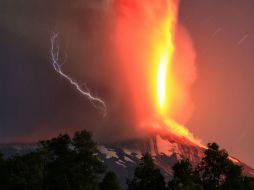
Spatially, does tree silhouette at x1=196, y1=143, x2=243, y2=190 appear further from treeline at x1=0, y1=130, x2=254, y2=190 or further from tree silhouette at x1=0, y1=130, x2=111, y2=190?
tree silhouette at x1=0, y1=130, x2=111, y2=190

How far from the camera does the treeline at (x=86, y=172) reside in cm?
8462

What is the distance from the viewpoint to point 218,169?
93625mm

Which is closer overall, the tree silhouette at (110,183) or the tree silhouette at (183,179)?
the tree silhouette at (183,179)

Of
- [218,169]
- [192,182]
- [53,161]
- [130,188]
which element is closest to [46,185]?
[53,161]

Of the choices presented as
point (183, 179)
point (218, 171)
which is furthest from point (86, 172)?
point (218, 171)

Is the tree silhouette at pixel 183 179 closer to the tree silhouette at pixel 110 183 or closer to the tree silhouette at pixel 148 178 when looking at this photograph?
the tree silhouette at pixel 148 178

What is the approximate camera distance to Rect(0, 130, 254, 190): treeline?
278 feet

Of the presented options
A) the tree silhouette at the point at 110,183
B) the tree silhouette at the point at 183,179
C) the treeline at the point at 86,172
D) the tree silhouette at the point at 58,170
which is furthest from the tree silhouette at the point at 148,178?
the tree silhouette at the point at 58,170

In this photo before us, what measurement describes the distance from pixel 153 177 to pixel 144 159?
3971mm

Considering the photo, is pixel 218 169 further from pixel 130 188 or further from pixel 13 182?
pixel 13 182

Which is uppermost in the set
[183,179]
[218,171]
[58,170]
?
[58,170]

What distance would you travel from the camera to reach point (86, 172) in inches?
3450

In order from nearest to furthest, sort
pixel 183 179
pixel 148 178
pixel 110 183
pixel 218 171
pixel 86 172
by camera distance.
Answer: pixel 183 179 → pixel 86 172 → pixel 110 183 → pixel 148 178 → pixel 218 171

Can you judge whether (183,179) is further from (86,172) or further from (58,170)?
(58,170)
